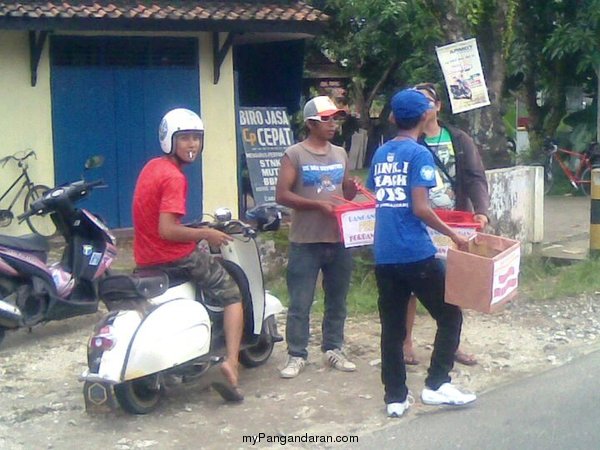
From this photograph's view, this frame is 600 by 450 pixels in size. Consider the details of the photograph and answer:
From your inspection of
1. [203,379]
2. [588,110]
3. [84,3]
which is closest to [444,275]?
[203,379]

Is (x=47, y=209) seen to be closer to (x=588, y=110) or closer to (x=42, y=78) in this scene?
(x=42, y=78)

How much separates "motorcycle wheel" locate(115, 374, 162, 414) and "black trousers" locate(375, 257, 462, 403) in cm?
134

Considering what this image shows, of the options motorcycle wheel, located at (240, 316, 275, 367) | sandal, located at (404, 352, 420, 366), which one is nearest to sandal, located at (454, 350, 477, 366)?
sandal, located at (404, 352, 420, 366)

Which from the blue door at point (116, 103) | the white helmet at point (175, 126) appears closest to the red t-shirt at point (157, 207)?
the white helmet at point (175, 126)

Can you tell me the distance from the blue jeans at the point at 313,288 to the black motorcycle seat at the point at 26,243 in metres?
2.11

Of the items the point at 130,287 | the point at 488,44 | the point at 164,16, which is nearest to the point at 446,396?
the point at 130,287

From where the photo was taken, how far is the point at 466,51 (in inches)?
370

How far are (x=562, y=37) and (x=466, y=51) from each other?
8.22m

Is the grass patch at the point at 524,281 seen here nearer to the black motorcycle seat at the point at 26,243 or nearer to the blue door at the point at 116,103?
the black motorcycle seat at the point at 26,243

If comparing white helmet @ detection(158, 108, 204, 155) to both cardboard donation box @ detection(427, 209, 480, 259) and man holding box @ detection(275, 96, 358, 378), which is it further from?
cardboard donation box @ detection(427, 209, 480, 259)

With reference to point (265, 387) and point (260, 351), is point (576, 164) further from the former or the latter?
point (265, 387)

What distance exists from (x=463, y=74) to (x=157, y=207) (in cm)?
420

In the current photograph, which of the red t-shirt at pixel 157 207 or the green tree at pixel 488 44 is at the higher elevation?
the green tree at pixel 488 44

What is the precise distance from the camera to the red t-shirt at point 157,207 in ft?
19.7
